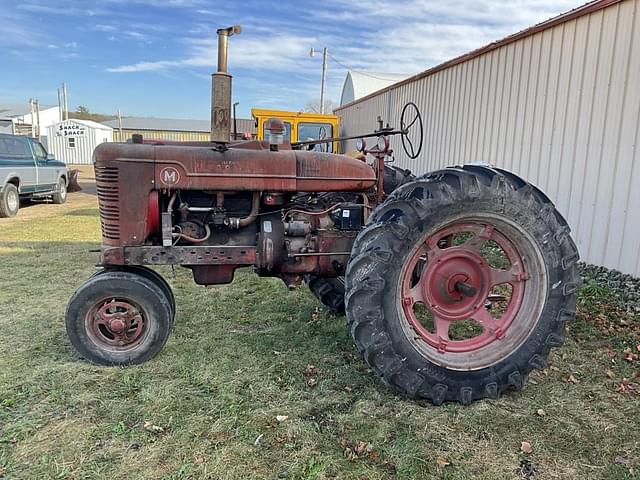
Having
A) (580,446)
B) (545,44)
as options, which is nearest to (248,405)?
(580,446)

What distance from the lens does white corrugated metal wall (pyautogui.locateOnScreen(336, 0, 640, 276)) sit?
4.54 meters

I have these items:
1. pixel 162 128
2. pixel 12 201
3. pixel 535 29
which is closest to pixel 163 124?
pixel 162 128

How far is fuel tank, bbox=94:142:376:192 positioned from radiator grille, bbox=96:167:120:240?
52mm

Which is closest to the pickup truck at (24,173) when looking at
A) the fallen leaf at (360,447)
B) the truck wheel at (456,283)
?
the truck wheel at (456,283)

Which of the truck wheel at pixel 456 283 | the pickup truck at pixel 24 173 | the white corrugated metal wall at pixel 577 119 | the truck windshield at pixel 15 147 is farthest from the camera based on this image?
the truck windshield at pixel 15 147

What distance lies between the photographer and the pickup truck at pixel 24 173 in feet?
32.0

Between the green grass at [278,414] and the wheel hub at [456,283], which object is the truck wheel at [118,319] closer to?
the green grass at [278,414]

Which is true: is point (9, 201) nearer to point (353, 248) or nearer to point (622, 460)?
point (353, 248)

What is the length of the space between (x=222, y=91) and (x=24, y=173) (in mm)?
9627

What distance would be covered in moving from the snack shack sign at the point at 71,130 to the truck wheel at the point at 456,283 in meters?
36.2

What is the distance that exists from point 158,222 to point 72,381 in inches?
41.5

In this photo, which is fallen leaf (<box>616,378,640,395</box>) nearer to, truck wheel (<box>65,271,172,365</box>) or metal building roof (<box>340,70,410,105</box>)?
truck wheel (<box>65,271,172,365</box>)

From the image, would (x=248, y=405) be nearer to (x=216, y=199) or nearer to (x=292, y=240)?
(x=292, y=240)

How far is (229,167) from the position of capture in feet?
9.78
